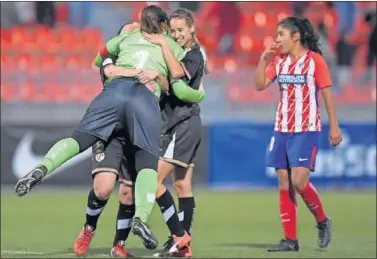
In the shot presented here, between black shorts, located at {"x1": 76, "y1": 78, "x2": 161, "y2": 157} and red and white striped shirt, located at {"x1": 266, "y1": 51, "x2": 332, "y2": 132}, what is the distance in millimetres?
2542

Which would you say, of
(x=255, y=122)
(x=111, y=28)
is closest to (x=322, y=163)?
(x=255, y=122)

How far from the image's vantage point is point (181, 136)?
9.99 m

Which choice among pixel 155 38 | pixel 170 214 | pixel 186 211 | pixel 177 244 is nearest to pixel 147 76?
pixel 155 38

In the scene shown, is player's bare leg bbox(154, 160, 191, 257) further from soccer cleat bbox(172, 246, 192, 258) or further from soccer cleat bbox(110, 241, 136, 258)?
soccer cleat bbox(110, 241, 136, 258)

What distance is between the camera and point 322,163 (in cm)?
1845

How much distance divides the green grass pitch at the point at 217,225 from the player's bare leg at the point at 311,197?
0.16m

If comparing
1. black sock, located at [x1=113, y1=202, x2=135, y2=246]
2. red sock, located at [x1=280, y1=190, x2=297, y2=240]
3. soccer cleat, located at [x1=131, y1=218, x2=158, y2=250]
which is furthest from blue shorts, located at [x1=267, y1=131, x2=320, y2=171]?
soccer cleat, located at [x1=131, y1=218, x2=158, y2=250]

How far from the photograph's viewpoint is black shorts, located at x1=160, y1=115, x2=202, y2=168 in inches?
394

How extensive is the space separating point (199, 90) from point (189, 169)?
3.07 feet

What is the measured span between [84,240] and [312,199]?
2.60 metres

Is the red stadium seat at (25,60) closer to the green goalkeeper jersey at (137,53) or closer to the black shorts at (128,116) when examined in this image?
the green goalkeeper jersey at (137,53)

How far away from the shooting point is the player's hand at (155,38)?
886cm

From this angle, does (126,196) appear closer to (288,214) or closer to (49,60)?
(288,214)

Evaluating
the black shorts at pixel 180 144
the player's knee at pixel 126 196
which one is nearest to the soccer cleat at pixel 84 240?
the player's knee at pixel 126 196
